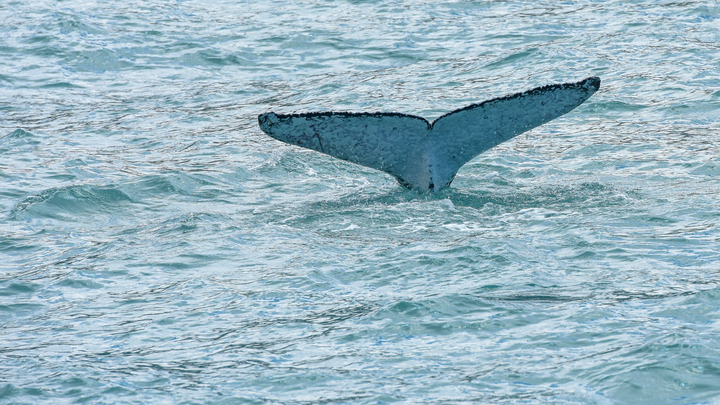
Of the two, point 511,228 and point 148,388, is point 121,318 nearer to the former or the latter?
point 148,388

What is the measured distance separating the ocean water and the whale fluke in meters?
0.49

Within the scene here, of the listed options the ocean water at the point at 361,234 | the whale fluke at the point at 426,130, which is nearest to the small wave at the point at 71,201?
the ocean water at the point at 361,234

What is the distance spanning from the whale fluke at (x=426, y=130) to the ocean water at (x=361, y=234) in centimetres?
49

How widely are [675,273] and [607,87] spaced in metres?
7.41

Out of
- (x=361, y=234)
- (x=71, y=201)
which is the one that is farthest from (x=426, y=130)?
(x=71, y=201)

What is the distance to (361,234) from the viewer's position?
8711 millimetres

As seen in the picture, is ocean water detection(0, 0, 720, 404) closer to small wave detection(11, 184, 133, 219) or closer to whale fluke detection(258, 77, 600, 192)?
small wave detection(11, 184, 133, 219)

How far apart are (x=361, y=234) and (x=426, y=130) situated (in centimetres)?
120

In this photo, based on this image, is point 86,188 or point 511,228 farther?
point 86,188

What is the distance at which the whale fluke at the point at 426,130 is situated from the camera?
8516 mm

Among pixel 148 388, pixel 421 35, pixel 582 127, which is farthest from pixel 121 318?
pixel 421 35

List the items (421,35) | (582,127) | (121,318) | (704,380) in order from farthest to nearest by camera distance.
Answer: (421,35)
(582,127)
(121,318)
(704,380)

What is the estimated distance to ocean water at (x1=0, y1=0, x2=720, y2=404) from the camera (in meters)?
5.99

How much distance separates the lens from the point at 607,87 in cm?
1423
